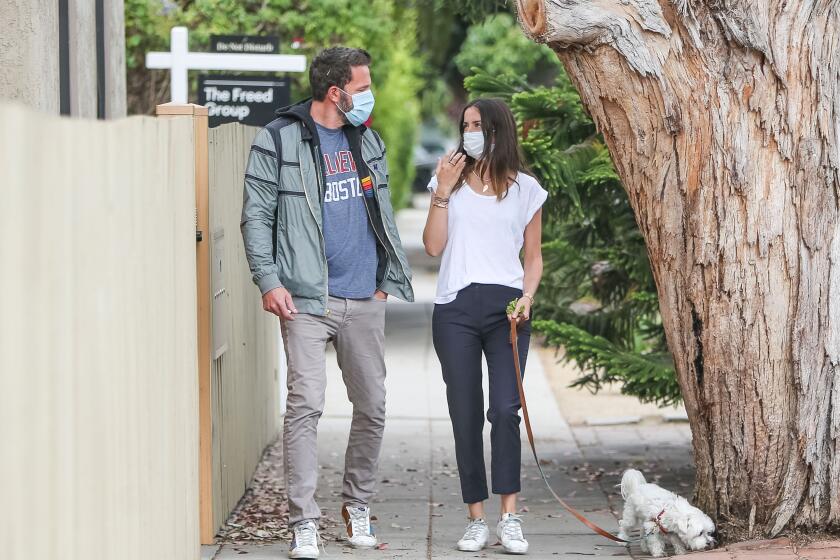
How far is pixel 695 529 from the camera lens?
5.27m

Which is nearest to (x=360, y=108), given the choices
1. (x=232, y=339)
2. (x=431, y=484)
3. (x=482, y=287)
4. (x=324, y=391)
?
(x=482, y=287)

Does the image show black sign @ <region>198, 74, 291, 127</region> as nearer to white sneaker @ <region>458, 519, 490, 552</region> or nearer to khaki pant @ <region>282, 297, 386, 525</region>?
khaki pant @ <region>282, 297, 386, 525</region>

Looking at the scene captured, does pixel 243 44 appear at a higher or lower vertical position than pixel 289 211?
higher

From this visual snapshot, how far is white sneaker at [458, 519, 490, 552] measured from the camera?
565 cm

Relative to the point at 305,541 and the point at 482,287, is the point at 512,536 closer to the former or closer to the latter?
the point at 305,541

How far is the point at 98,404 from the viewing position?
3.45 meters

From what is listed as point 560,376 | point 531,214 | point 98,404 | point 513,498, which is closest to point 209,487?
point 513,498

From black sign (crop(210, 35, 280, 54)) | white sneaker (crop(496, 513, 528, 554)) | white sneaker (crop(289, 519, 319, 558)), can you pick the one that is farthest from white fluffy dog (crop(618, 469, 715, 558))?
black sign (crop(210, 35, 280, 54))

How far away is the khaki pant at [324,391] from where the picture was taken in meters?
5.45

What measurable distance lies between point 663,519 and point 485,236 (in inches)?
54.2

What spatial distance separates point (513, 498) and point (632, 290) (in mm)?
2428

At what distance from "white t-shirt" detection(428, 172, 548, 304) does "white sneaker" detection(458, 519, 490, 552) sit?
0.97 m

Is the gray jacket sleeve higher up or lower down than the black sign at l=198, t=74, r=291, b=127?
lower down

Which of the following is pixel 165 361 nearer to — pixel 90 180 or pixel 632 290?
pixel 90 180
